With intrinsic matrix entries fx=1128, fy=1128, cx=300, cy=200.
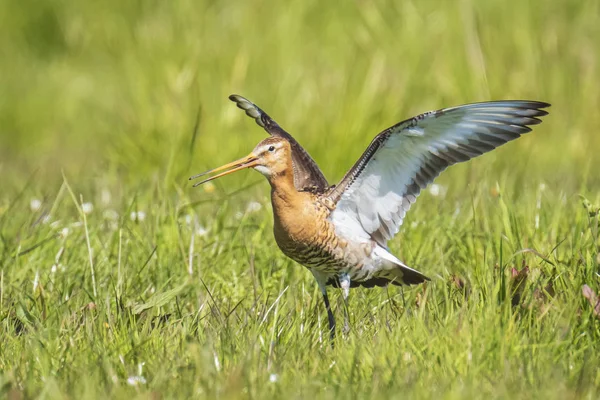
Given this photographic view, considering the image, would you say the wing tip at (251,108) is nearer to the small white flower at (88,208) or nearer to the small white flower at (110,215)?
the small white flower at (110,215)

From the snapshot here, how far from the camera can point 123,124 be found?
27.1ft

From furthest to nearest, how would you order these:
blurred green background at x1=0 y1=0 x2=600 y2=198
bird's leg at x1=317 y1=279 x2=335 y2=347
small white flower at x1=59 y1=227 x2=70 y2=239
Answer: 1. blurred green background at x1=0 y1=0 x2=600 y2=198
2. small white flower at x1=59 y1=227 x2=70 y2=239
3. bird's leg at x1=317 y1=279 x2=335 y2=347

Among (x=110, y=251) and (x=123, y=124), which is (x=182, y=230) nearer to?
(x=110, y=251)

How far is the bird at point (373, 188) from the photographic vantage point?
15.4 feet

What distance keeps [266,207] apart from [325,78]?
2.81 m

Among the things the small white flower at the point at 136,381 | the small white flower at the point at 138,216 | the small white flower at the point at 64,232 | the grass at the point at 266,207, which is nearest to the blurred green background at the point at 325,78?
the grass at the point at 266,207

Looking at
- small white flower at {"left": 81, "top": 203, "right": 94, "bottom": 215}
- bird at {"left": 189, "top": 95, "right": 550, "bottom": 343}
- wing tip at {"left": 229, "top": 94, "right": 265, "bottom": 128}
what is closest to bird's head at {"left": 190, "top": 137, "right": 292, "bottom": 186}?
bird at {"left": 189, "top": 95, "right": 550, "bottom": 343}

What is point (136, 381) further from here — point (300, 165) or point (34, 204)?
point (34, 204)

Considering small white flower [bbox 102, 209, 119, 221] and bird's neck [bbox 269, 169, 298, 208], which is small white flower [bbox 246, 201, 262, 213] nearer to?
small white flower [bbox 102, 209, 119, 221]

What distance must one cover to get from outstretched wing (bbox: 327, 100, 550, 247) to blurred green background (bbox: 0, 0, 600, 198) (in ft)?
7.36

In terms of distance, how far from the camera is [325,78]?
339 inches

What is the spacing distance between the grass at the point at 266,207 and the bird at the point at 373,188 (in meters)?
0.16

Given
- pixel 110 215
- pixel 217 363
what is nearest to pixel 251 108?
pixel 110 215

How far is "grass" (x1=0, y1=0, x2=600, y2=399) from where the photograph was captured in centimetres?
371
